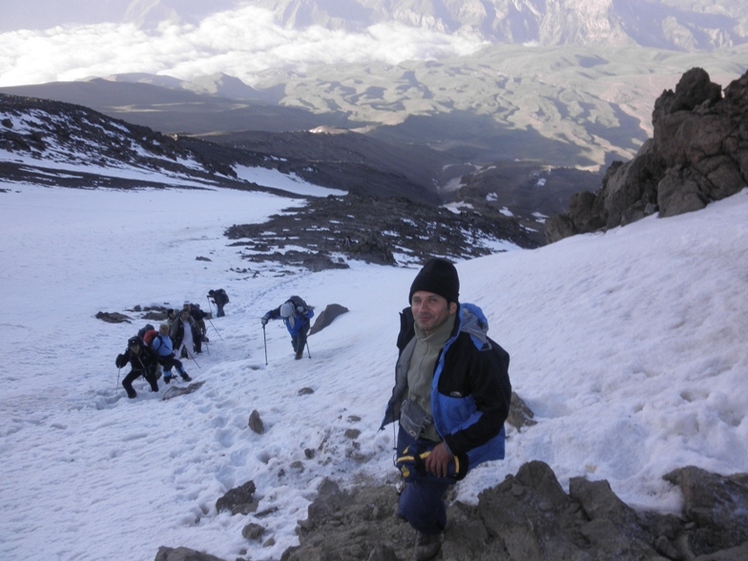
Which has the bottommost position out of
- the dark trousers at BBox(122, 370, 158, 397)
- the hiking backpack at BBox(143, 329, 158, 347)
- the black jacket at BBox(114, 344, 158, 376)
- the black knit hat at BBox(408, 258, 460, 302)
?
the dark trousers at BBox(122, 370, 158, 397)

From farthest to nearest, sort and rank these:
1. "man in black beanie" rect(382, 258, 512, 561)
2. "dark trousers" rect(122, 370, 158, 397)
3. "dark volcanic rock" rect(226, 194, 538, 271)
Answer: "dark volcanic rock" rect(226, 194, 538, 271), "dark trousers" rect(122, 370, 158, 397), "man in black beanie" rect(382, 258, 512, 561)

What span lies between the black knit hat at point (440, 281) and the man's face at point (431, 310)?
0.03m

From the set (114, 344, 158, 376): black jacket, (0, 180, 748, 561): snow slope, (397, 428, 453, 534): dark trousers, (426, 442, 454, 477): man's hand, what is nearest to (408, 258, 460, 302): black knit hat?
(426, 442, 454, 477): man's hand

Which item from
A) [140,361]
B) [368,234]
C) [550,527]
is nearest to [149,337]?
[140,361]

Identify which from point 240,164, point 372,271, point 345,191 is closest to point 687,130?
point 372,271

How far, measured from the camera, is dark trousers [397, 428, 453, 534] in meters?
3.08

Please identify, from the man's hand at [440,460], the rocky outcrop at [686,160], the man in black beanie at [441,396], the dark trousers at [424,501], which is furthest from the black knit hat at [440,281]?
the rocky outcrop at [686,160]

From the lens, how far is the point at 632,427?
12.8 ft

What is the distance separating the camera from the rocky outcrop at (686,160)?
8594 millimetres

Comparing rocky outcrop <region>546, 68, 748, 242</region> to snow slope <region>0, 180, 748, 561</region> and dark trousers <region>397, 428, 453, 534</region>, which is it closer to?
snow slope <region>0, 180, 748, 561</region>

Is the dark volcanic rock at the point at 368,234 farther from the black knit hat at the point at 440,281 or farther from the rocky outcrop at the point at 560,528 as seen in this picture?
the black knit hat at the point at 440,281

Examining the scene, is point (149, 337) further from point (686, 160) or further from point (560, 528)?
point (686, 160)

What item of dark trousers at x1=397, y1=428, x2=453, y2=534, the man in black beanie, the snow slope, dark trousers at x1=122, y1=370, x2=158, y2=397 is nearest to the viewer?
the man in black beanie

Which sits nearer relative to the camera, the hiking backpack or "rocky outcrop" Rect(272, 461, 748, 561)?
"rocky outcrop" Rect(272, 461, 748, 561)
